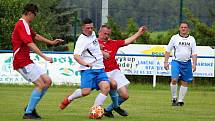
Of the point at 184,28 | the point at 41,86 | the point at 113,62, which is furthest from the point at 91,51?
the point at 184,28

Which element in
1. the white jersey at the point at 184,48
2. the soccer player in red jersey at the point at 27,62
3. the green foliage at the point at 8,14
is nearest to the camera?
the soccer player in red jersey at the point at 27,62

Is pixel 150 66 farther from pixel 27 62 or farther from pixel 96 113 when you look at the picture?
pixel 27 62

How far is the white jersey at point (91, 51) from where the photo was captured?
42.4ft

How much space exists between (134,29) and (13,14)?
702cm

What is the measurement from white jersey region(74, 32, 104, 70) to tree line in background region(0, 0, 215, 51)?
17.8 m

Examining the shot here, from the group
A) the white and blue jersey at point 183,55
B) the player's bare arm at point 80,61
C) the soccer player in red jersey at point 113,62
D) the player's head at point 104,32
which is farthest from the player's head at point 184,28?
the player's bare arm at point 80,61

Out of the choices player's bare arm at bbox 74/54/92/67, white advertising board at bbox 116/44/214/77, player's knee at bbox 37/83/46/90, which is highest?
player's bare arm at bbox 74/54/92/67

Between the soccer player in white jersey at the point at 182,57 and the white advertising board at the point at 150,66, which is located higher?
the soccer player in white jersey at the point at 182,57

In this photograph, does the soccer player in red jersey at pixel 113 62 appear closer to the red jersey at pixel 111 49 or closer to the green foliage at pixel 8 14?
the red jersey at pixel 111 49

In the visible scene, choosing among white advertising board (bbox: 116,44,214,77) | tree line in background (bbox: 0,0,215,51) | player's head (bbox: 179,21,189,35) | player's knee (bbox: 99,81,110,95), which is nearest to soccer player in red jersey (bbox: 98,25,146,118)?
player's knee (bbox: 99,81,110,95)

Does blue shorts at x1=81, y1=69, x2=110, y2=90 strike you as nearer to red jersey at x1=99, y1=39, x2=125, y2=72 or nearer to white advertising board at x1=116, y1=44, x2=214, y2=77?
red jersey at x1=99, y1=39, x2=125, y2=72

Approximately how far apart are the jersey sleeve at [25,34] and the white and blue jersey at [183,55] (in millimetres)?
6161

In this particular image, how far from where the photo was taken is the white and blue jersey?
1752cm

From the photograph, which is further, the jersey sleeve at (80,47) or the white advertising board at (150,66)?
the white advertising board at (150,66)
